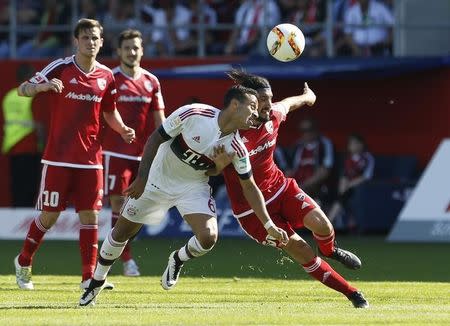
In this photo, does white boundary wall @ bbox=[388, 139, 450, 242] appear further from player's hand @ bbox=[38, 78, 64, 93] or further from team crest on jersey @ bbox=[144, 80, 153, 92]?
player's hand @ bbox=[38, 78, 64, 93]

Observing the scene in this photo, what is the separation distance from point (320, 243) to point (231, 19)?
11791mm

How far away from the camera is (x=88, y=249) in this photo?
1155 centimetres

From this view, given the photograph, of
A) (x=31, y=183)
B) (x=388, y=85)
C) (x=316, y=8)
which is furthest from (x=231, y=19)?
(x=31, y=183)

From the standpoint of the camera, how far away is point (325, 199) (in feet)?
69.9

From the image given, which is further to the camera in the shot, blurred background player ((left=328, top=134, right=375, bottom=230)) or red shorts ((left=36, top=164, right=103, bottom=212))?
blurred background player ((left=328, top=134, right=375, bottom=230))

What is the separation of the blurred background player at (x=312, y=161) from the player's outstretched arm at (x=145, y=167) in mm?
10515

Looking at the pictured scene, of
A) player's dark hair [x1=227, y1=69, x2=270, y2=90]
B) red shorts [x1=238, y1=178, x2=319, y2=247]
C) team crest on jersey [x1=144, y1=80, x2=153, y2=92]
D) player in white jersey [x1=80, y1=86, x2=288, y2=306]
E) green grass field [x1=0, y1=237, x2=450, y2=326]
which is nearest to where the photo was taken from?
green grass field [x1=0, y1=237, x2=450, y2=326]

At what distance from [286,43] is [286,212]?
2.12 meters

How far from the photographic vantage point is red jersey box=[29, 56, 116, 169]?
11.7m

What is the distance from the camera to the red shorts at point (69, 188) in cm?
1164

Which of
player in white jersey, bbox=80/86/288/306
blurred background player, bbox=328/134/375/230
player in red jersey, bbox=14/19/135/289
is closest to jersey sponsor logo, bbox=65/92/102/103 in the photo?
player in red jersey, bbox=14/19/135/289

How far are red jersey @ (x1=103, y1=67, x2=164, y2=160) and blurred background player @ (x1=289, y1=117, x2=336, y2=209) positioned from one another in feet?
23.4

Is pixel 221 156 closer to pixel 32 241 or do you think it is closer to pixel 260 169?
pixel 260 169

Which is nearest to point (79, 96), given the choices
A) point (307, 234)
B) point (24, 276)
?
point (24, 276)
